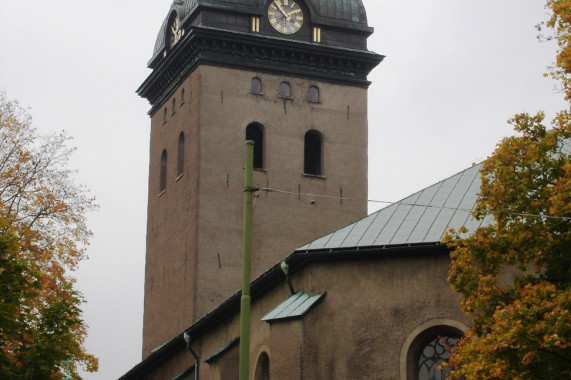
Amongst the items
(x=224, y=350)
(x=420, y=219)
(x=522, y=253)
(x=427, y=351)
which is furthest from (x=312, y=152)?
(x=522, y=253)

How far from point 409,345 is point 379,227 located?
3167mm

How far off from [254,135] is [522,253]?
2611 centimetres

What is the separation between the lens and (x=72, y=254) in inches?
1277

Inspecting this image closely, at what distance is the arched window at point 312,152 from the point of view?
46.5 m

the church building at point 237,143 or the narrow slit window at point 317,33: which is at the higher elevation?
the narrow slit window at point 317,33

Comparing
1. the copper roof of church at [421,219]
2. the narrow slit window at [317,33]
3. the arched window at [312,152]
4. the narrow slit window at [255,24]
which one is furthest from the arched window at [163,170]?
the copper roof of church at [421,219]

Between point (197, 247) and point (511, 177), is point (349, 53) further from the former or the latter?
point (511, 177)

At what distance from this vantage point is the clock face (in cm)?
4600

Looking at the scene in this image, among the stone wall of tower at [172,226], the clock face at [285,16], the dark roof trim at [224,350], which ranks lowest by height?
the dark roof trim at [224,350]

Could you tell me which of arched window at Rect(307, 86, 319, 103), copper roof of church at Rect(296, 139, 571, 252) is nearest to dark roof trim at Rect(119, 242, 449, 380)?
copper roof of church at Rect(296, 139, 571, 252)

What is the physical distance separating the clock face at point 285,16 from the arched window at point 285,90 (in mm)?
1799

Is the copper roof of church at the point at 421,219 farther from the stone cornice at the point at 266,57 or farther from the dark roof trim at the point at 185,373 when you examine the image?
the stone cornice at the point at 266,57

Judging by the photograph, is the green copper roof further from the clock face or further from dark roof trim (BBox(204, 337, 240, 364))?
the clock face

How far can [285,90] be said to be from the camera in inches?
1825
